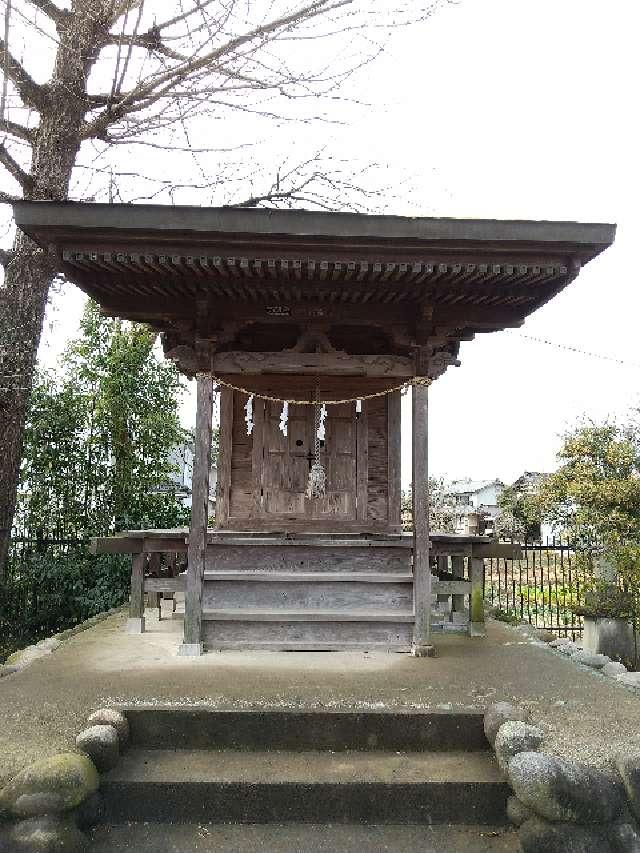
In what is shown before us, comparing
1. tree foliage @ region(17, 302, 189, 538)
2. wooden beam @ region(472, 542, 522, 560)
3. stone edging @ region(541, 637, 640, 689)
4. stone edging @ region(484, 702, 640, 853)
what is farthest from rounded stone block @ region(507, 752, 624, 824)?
tree foliage @ region(17, 302, 189, 538)

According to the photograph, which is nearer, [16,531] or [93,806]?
[93,806]

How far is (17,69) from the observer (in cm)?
1016

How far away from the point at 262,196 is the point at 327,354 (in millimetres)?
7310

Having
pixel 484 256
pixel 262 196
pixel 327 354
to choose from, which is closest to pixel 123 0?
pixel 262 196

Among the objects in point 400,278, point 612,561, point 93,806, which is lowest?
point 93,806

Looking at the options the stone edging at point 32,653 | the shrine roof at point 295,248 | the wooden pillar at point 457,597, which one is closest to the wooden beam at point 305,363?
the shrine roof at point 295,248

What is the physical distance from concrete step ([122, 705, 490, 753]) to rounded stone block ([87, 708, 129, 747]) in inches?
4.8

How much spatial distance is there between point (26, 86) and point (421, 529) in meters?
9.87

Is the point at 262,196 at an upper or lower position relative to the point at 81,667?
upper

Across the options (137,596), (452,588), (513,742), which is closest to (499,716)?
(513,742)

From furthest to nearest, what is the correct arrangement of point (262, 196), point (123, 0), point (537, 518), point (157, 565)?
point (537, 518) < point (262, 196) < point (157, 565) < point (123, 0)

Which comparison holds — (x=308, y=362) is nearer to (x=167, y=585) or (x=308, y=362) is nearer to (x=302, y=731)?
(x=167, y=585)

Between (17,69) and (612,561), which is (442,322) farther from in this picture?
(17,69)

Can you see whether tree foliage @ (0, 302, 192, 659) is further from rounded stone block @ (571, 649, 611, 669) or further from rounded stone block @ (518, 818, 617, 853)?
rounded stone block @ (518, 818, 617, 853)
